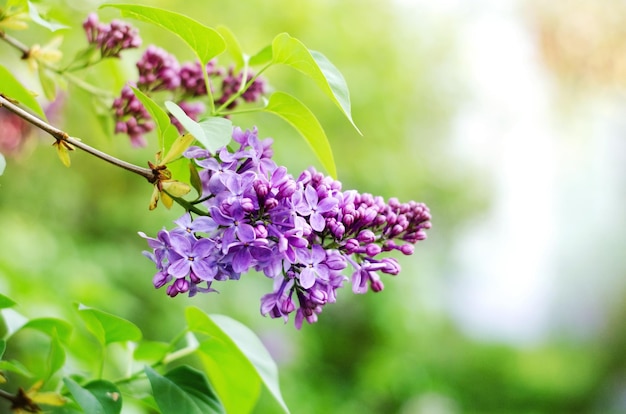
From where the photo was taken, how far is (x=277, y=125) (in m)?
2.72

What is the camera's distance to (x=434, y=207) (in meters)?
3.79

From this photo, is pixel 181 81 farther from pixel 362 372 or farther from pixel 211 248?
pixel 362 372

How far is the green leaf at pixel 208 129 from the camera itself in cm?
33

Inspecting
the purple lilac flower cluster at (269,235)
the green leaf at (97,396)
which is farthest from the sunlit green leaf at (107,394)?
the purple lilac flower cluster at (269,235)

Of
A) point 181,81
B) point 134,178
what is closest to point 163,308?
point 134,178

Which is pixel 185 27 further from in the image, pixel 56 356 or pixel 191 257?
pixel 56 356

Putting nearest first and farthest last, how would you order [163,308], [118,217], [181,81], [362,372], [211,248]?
[211,248]
[181,81]
[163,308]
[118,217]
[362,372]

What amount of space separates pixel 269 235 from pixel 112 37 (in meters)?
0.27

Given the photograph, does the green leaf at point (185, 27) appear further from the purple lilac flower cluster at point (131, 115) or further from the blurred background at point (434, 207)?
the blurred background at point (434, 207)

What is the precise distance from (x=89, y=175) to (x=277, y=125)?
848 mm

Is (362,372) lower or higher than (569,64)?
lower

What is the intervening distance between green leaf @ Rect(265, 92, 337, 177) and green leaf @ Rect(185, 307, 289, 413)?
0.46 feet

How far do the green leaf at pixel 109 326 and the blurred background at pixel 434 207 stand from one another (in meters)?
0.25

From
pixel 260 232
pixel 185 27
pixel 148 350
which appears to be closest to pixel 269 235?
pixel 260 232
